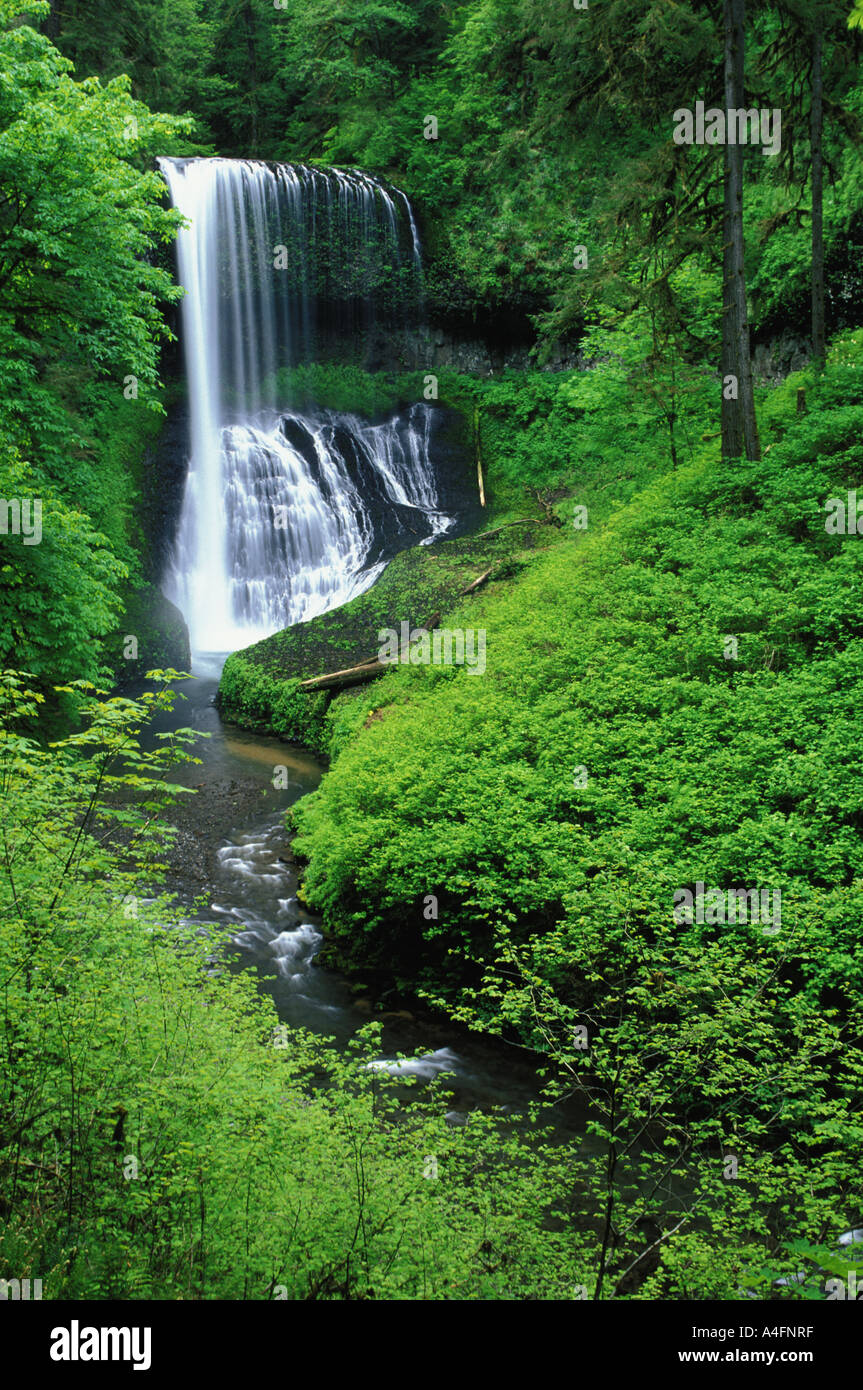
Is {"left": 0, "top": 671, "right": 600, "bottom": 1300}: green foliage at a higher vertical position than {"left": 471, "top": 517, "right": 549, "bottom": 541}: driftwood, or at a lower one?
lower

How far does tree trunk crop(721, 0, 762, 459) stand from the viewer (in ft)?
34.2

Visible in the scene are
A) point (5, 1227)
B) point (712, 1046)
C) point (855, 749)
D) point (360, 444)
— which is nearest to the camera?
point (5, 1227)

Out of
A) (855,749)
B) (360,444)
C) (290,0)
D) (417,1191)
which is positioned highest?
(290,0)

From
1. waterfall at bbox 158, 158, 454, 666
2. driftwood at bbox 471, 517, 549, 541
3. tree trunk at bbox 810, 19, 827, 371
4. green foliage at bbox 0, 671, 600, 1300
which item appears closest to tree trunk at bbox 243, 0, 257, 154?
waterfall at bbox 158, 158, 454, 666

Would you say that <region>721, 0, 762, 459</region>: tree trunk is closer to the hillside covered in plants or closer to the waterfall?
the hillside covered in plants

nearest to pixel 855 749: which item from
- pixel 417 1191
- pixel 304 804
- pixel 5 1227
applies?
Result: pixel 417 1191

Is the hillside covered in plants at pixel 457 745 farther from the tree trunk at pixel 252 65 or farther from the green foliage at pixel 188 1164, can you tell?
the tree trunk at pixel 252 65

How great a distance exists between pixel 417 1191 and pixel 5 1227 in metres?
1.95

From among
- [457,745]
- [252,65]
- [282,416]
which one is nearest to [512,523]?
[282,416]

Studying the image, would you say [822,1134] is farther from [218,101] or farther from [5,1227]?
[218,101]

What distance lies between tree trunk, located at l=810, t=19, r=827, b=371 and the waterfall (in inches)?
487

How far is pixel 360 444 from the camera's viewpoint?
26.6 meters

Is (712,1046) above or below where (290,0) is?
below

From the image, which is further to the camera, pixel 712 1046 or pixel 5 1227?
pixel 712 1046
